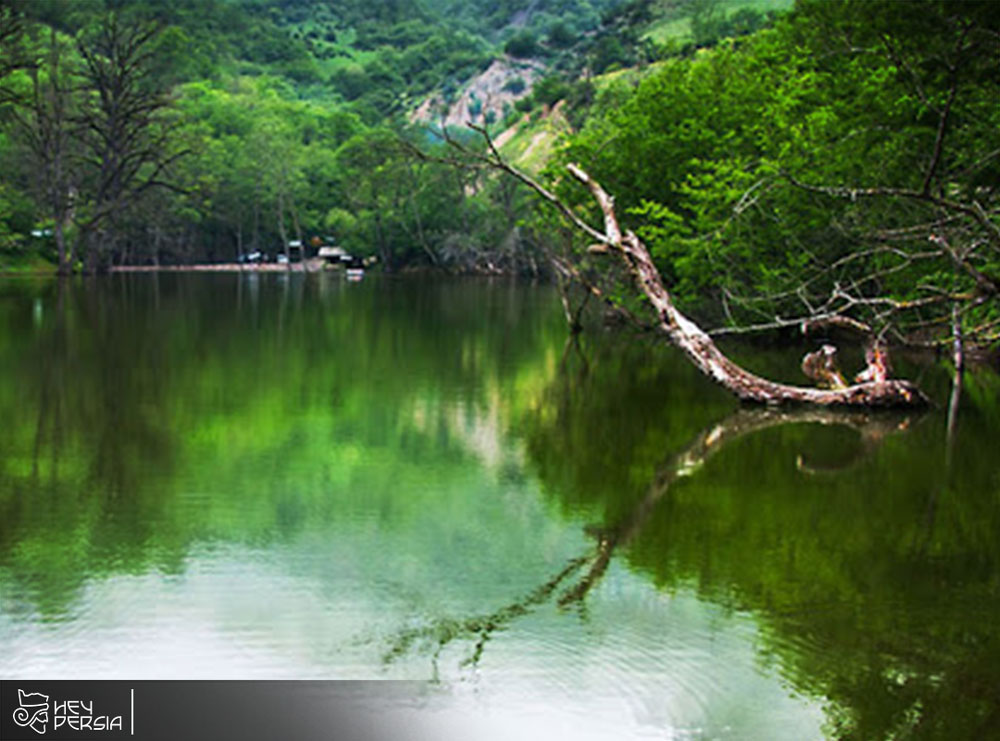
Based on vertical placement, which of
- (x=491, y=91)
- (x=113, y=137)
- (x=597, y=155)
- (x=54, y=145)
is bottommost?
(x=597, y=155)

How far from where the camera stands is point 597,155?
33.3 meters

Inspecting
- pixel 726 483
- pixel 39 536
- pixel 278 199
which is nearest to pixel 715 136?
pixel 726 483

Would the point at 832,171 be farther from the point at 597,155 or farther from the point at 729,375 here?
the point at 597,155

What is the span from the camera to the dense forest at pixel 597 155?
16.5 m

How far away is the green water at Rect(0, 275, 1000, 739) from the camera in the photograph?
7.05 metres

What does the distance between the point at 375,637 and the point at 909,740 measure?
3203mm

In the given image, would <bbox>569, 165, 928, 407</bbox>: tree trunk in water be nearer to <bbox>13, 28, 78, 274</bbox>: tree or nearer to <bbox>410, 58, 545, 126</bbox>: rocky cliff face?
<bbox>13, 28, 78, 274</bbox>: tree

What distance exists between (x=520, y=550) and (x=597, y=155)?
Answer: 2449 cm

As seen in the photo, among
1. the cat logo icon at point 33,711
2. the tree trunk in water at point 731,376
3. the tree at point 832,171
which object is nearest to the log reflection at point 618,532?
the tree trunk in water at point 731,376

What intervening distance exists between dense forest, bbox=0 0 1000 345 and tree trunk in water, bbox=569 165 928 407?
111 cm

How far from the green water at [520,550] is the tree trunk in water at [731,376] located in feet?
1.66

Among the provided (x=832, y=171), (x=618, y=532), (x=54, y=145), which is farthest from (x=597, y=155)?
(x=54, y=145)

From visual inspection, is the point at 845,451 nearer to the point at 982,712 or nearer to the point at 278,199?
the point at 982,712

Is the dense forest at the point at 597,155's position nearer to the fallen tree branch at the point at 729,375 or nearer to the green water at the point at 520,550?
the fallen tree branch at the point at 729,375
